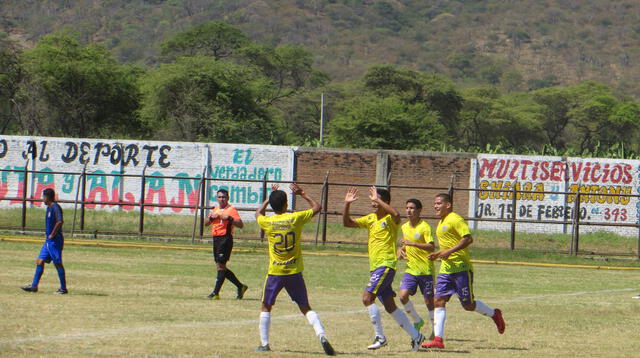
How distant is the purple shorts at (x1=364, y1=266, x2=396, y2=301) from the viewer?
44.1 ft

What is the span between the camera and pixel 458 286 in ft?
46.1

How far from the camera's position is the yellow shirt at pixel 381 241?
13641mm

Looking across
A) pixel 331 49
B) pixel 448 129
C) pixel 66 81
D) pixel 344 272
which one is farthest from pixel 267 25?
pixel 344 272

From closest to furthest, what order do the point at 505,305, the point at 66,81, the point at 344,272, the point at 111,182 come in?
1. the point at 505,305
2. the point at 344,272
3. the point at 111,182
4. the point at 66,81

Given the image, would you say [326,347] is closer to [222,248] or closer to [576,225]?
[222,248]

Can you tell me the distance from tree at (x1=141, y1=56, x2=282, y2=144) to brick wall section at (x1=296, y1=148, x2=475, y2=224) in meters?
16.9

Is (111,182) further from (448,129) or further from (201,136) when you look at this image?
(448,129)

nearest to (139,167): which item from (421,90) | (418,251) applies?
(418,251)

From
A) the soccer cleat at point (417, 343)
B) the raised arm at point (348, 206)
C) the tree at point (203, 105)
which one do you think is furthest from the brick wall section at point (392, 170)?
the soccer cleat at point (417, 343)

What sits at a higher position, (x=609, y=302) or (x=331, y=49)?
(x=331, y=49)

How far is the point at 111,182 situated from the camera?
40469 millimetres

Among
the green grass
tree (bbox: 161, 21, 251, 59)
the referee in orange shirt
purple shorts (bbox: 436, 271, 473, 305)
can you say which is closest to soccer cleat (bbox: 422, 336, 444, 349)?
purple shorts (bbox: 436, 271, 473, 305)

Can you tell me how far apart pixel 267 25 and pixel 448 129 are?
110 meters

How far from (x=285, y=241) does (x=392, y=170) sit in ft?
91.8
